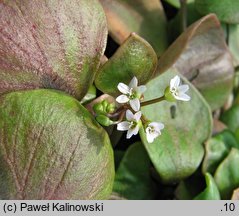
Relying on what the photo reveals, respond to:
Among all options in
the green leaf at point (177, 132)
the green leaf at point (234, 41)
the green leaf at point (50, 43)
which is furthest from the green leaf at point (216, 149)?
the green leaf at point (50, 43)

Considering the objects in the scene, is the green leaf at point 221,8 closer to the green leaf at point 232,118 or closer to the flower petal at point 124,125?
the green leaf at point 232,118

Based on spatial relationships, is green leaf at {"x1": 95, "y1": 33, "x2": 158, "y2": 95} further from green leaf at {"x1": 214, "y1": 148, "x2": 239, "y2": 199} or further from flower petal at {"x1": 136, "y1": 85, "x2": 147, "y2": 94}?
green leaf at {"x1": 214, "y1": 148, "x2": 239, "y2": 199}

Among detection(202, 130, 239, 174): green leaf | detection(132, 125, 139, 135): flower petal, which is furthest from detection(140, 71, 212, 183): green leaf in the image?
detection(132, 125, 139, 135): flower petal

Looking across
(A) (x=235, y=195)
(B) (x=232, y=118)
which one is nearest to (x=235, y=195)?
(A) (x=235, y=195)

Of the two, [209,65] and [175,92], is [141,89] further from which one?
[209,65]
